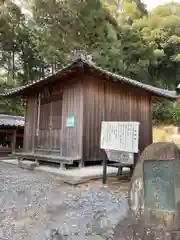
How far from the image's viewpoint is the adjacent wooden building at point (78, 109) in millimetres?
7224

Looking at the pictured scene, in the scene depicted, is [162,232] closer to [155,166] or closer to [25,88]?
[155,166]

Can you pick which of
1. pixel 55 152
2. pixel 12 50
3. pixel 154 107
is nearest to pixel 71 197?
pixel 55 152

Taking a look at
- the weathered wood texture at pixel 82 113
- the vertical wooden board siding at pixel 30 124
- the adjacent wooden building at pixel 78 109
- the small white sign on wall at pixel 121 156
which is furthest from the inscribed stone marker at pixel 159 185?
the vertical wooden board siding at pixel 30 124

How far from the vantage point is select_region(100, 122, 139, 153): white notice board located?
479 cm

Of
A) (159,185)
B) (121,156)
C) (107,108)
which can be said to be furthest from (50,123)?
(159,185)

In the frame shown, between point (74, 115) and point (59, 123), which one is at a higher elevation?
point (74, 115)

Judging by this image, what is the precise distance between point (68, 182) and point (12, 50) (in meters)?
17.5

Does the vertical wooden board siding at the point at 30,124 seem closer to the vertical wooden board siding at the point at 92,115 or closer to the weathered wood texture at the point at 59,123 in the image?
the weathered wood texture at the point at 59,123

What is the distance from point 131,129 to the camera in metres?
4.87

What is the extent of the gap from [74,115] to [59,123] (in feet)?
2.68

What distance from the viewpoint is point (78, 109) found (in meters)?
7.36

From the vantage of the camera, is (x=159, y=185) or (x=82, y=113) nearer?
(x=159, y=185)

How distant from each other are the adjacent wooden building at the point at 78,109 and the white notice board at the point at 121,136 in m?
1.81

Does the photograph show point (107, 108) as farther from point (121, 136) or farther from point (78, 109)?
point (121, 136)
